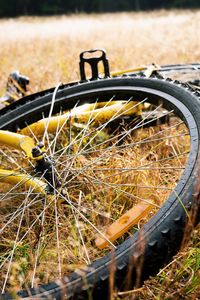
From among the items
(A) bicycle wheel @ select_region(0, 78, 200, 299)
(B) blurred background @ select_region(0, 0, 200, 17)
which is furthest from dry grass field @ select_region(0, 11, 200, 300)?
(B) blurred background @ select_region(0, 0, 200, 17)

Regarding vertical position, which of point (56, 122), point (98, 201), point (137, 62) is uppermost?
point (56, 122)

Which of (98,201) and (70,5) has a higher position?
(70,5)

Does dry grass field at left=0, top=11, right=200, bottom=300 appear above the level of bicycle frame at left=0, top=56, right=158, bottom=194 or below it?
below

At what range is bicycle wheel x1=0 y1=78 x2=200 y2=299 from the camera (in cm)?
169

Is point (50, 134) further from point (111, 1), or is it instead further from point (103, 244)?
point (111, 1)

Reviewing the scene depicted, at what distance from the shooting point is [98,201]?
7.91ft

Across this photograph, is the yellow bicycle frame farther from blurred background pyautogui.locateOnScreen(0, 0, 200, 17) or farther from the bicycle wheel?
blurred background pyautogui.locateOnScreen(0, 0, 200, 17)

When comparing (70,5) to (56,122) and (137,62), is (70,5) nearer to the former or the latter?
(137,62)

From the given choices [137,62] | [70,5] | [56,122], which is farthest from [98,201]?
[70,5]

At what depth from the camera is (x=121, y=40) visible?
9.09 metres

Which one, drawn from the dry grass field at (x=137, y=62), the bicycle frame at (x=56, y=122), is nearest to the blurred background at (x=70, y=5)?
the dry grass field at (x=137, y=62)

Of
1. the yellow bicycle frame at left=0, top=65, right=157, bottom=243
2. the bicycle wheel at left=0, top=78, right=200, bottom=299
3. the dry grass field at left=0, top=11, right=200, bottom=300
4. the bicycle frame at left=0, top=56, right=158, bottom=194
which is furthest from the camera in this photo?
the bicycle frame at left=0, top=56, right=158, bottom=194

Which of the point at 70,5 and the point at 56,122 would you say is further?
the point at 70,5

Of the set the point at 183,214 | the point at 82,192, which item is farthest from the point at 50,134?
the point at 183,214
